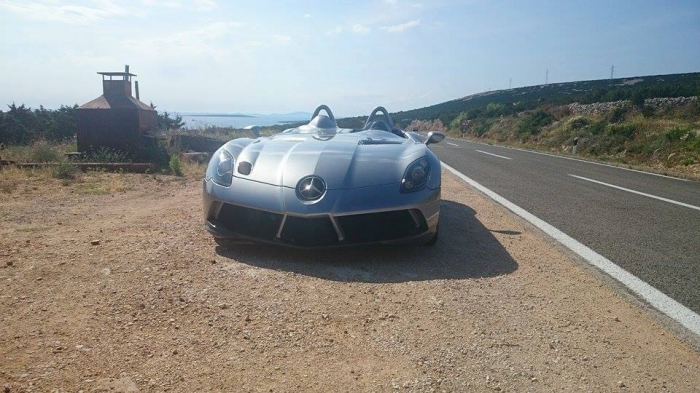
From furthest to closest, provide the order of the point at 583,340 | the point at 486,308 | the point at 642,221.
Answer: the point at 642,221 < the point at 486,308 < the point at 583,340

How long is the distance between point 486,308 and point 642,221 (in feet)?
11.4

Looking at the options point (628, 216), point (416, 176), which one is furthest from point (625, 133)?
point (416, 176)

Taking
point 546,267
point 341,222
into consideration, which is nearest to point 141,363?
point 341,222

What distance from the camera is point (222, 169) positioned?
12.7ft

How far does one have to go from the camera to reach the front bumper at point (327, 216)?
3.36 m

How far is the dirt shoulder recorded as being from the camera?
6.46 ft

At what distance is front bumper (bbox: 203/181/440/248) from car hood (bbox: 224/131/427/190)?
4.0 inches

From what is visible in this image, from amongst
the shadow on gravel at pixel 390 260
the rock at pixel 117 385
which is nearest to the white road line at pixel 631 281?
the shadow on gravel at pixel 390 260

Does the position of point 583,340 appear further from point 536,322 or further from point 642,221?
point 642,221

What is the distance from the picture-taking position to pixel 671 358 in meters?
2.18

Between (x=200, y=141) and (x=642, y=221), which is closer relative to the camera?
(x=642, y=221)

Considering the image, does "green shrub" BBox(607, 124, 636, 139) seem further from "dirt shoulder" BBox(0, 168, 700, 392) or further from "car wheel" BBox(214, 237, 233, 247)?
"car wheel" BBox(214, 237, 233, 247)

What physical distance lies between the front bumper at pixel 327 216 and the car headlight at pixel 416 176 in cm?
7

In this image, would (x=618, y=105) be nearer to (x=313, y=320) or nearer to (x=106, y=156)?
(x=106, y=156)
